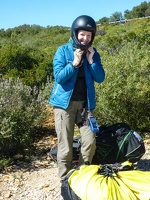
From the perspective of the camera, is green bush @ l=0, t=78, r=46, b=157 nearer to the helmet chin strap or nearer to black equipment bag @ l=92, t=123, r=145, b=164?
black equipment bag @ l=92, t=123, r=145, b=164

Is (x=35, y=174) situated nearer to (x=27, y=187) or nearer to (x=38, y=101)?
(x=27, y=187)

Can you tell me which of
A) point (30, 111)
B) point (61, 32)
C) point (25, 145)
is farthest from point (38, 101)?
point (61, 32)

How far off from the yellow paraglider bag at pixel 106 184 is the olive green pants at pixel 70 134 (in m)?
0.58

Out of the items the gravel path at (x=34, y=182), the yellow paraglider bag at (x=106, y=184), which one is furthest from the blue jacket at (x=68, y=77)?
the gravel path at (x=34, y=182)

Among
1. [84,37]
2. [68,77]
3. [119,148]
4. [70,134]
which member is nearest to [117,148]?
[119,148]

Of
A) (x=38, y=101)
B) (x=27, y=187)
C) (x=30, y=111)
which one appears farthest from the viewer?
(x=38, y=101)

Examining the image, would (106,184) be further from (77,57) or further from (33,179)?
(33,179)

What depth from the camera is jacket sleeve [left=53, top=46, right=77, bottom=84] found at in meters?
3.70

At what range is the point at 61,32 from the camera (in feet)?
132

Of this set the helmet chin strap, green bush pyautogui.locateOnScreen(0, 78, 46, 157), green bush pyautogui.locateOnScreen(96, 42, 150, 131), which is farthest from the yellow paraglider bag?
green bush pyautogui.locateOnScreen(96, 42, 150, 131)

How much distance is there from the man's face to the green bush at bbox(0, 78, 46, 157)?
161cm

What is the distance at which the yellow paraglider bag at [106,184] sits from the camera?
306cm

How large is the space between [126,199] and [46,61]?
Answer: 659 cm

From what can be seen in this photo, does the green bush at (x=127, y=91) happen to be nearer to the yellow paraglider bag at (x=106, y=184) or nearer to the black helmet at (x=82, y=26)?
the black helmet at (x=82, y=26)
